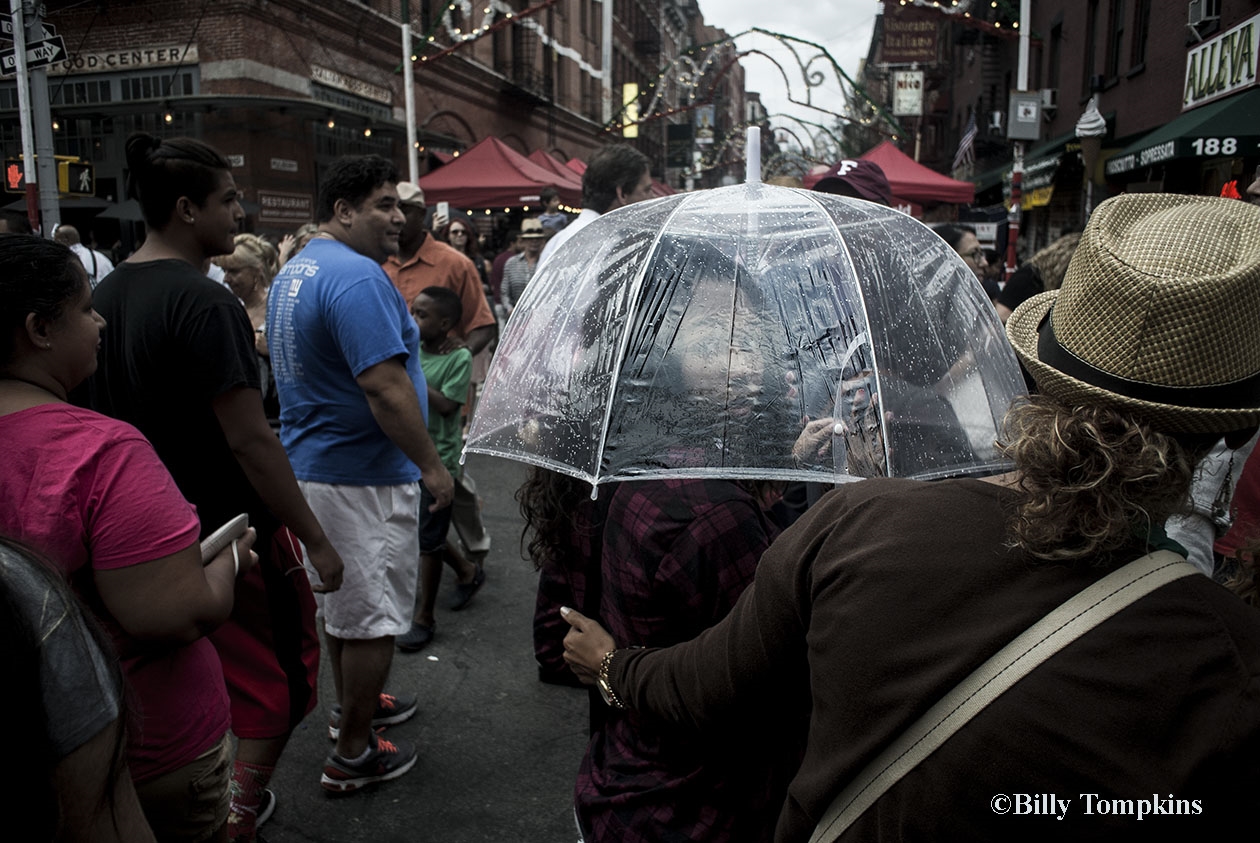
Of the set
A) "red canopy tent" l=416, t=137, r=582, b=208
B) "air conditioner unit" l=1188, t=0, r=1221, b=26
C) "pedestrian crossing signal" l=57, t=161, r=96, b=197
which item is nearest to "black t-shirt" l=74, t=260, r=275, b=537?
"red canopy tent" l=416, t=137, r=582, b=208

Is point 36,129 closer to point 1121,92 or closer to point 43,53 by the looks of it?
point 43,53

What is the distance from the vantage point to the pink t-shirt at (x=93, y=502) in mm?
1702

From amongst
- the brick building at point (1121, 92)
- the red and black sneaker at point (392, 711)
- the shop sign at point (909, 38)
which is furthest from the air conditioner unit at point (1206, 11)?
the shop sign at point (909, 38)

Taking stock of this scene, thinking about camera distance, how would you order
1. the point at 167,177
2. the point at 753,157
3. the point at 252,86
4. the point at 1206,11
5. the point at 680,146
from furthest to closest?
1. the point at 680,146
2. the point at 252,86
3. the point at 1206,11
4. the point at 167,177
5. the point at 753,157

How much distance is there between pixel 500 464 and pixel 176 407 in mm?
5788

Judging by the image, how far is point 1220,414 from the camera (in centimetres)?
110

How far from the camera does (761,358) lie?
2.00 metres

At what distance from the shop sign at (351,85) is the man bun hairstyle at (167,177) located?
17.4m

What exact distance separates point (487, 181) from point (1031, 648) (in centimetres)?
1366

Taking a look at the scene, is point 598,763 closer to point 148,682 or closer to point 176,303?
point 148,682

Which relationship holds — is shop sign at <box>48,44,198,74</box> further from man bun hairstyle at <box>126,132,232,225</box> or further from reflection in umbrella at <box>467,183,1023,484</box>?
reflection in umbrella at <box>467,183,1023,484</box>

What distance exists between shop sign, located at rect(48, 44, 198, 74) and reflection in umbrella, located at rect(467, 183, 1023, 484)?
57.3 feet

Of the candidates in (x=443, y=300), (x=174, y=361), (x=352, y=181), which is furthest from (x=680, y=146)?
(x=174, y=361)

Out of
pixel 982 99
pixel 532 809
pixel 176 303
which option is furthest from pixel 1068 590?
pixel 982 99
